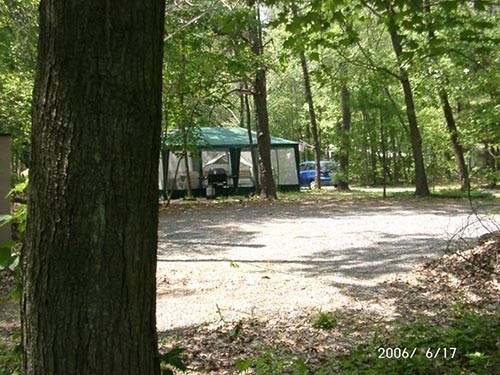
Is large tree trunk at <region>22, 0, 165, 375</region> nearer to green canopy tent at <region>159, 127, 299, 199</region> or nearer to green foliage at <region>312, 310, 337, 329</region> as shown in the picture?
green foliage at <region>312, 310, 337, 329</region>

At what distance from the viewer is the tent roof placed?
2159 centimetres

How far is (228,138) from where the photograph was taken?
22.2 m

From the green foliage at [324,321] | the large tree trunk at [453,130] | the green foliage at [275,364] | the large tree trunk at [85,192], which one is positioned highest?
the large tree trunk at [453,130]

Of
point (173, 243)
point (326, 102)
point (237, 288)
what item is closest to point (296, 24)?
point (237, 288)

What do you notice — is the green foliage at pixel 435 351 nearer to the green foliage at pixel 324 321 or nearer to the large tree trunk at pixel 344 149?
the green foliage at pixel 324 321

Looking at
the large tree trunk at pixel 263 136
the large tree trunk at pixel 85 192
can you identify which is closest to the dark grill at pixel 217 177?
the large tree trunk at pixel 263 136

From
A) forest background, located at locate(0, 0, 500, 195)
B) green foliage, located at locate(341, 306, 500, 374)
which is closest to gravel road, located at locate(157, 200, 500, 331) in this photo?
green foliage, located at locate(341, 306, 500, 374)

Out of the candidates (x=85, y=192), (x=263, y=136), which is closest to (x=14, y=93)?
(x=263, y=136)

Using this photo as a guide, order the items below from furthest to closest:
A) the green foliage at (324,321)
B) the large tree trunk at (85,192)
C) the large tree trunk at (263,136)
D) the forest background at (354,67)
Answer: the large tree trunk at (263,136) → the forest background at (354,67) → the green foliage at (324,321) → the large tree trunk at (85,192)

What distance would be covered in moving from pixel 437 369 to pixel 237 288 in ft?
9.81

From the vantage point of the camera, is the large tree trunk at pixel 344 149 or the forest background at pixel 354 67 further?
the large tree trunk at pixel 344 149

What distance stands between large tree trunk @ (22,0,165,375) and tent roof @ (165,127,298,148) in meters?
19.1

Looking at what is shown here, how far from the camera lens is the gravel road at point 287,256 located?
5.05 metres

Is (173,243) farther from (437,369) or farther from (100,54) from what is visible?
(100,54)
